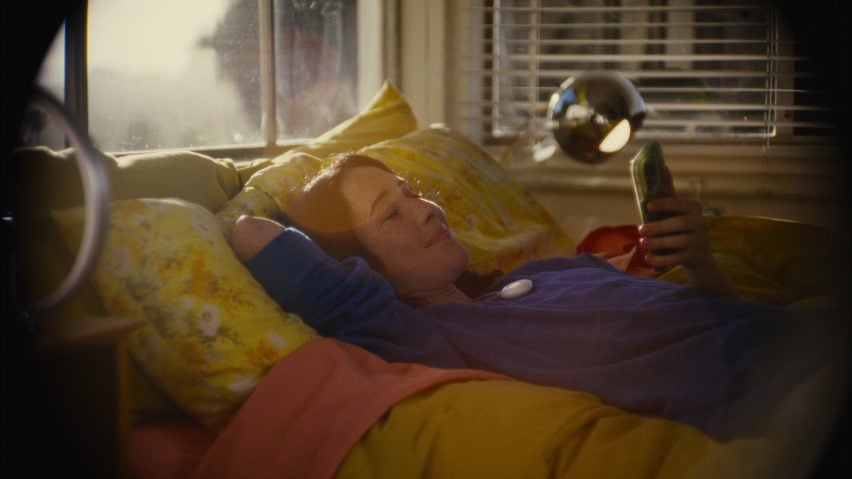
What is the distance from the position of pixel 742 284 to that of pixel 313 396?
0.40 meters

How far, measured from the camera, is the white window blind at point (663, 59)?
0.60 metres

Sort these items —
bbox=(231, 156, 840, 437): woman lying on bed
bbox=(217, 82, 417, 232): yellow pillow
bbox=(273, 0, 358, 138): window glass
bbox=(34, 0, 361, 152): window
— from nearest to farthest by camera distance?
bbox=(231, 156, 840, 437): woman lying on bed < bbox=(34, 0, 361, 152): window < bbox=(217, 82, 417, 232): yellow pillow < bbox=(273, 0, 358, 138): window glass

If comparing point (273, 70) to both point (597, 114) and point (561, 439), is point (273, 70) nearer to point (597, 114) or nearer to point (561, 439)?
point (597, 114)

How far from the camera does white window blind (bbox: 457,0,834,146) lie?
1.98 feet

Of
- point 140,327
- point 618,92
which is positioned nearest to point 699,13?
point 618,92

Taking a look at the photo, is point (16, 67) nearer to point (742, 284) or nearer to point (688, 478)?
point (688, 478)

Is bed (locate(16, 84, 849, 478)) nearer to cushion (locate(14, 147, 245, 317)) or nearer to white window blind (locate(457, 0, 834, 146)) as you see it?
cushion (locate(14, 147, 245, 317))

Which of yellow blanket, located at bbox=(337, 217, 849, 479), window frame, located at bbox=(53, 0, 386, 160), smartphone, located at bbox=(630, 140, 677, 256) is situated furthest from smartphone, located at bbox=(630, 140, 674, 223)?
window frame, located at bbox=(53, 0, 386, 160)

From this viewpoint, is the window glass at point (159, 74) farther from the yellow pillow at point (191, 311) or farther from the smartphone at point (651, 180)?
the smartphone at point (651, 180)

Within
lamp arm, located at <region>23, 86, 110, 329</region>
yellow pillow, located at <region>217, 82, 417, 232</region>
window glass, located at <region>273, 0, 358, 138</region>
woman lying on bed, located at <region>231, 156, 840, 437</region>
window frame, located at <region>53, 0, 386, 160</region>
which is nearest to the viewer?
lamp arm, located at <region>23, 86, 110, 329</region>

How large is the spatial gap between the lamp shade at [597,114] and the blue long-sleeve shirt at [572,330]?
128 millimetres

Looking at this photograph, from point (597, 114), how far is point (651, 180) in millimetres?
153

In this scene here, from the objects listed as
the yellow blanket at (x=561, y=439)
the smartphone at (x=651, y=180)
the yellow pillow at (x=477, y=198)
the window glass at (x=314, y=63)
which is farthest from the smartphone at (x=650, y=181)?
the window glass at (x=314, y=63)

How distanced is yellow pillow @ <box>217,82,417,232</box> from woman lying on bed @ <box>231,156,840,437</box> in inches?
2.3
